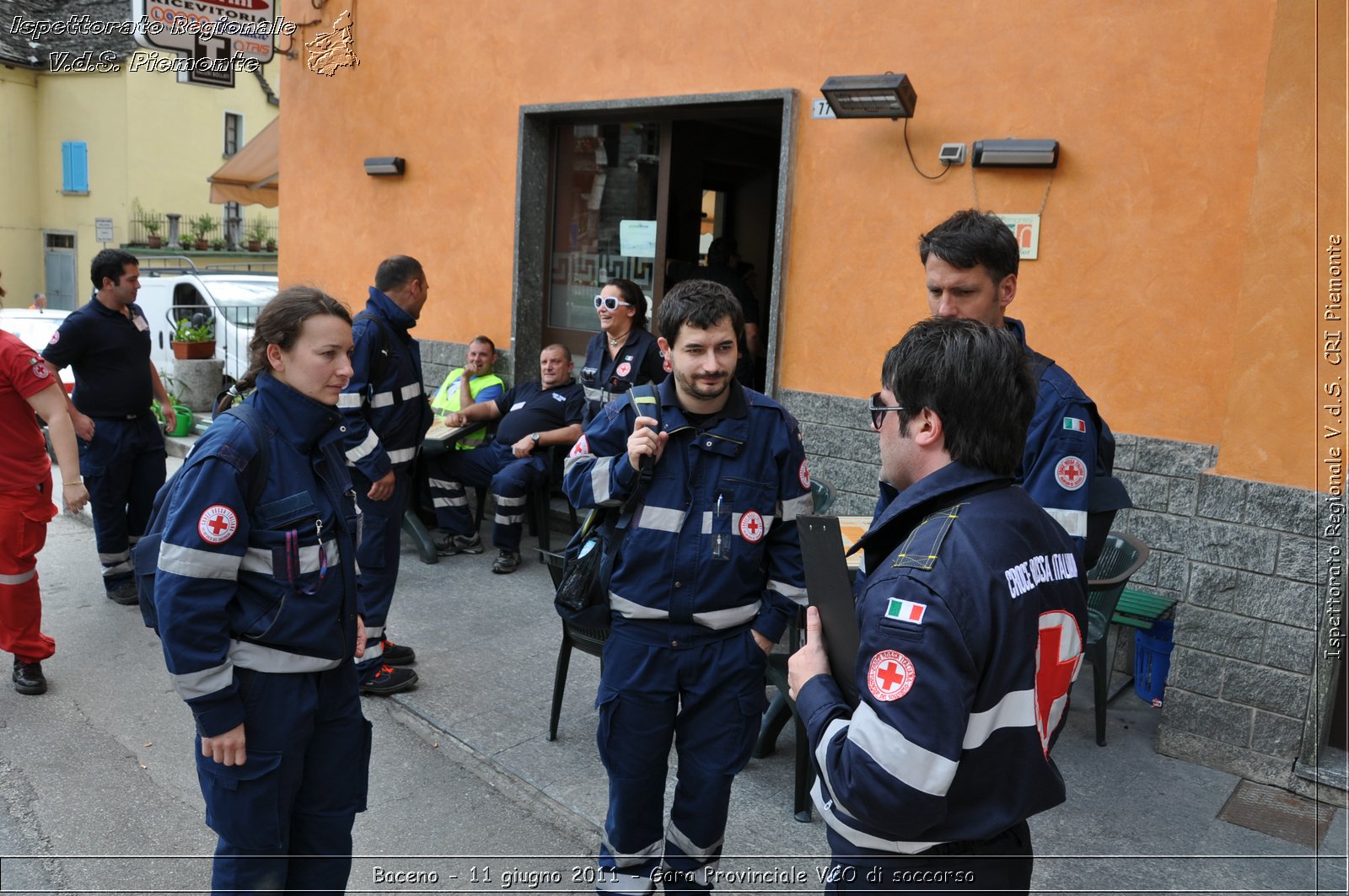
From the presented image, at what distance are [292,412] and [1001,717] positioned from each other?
1.94 meters

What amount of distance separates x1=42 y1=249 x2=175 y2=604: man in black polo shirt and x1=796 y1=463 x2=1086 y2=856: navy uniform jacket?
5490mm

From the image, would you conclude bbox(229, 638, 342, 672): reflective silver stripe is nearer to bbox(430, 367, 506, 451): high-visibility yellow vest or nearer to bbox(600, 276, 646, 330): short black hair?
bbox(600, 276, 646, 330): short black hair

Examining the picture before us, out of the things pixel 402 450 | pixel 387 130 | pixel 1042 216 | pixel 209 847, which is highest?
pixel 387 130

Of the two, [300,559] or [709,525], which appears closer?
[300,559]

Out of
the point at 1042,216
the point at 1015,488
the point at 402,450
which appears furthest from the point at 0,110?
the point at 1015,488

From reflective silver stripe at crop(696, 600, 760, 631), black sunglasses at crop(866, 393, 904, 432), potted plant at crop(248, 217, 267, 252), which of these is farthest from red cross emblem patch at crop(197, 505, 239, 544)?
potted plant at crop(248, 217, 267, 252)

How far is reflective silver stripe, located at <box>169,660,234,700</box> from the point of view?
239cm

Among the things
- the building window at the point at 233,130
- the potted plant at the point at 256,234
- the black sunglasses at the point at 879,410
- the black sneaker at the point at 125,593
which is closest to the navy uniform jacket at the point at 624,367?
the black sneaker at the point at 125,593

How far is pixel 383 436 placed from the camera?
16.6 feet

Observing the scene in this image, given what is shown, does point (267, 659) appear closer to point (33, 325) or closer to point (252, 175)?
point (252, 175)

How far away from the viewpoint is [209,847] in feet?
11.7

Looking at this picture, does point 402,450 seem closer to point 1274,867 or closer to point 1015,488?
point 1015,488

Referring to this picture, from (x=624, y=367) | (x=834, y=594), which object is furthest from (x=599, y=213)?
(x=834, y=594)

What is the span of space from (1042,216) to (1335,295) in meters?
1.75
